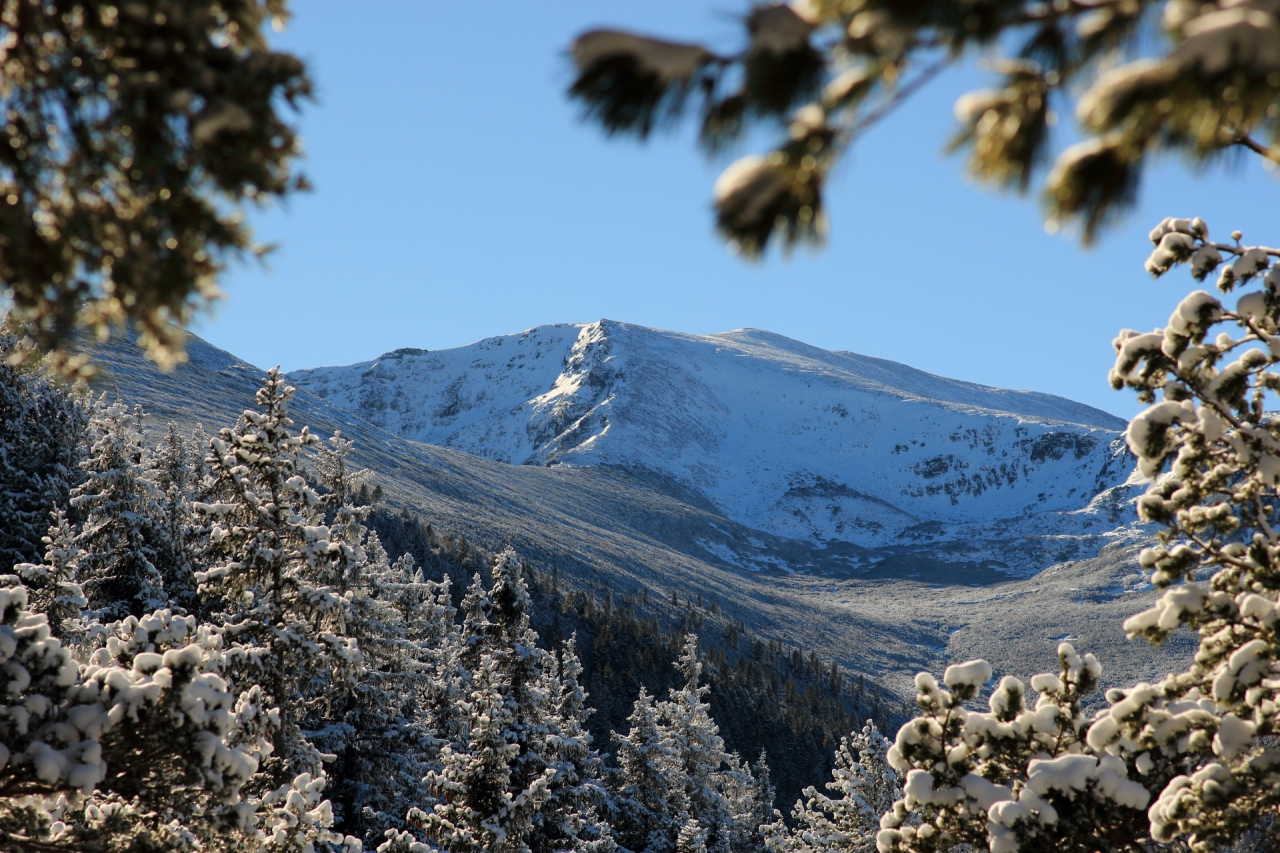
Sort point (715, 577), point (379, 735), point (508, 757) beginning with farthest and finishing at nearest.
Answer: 1. point (715, 577)
2. point (379, 735)
3. point (508, 757)

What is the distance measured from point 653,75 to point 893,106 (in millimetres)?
753

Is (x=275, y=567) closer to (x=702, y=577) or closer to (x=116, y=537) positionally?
(x=116, y=537)

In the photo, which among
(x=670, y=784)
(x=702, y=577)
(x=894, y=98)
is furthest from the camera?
(x=702, y=577)

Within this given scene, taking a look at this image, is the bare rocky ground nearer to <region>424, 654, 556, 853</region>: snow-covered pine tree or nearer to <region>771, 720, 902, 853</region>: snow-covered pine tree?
<region>771, 720, 902, 853</region>: snow-covered pine tree

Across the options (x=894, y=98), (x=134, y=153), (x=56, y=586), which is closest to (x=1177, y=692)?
(x=894, y=98)

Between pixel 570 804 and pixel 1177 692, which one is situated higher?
pixel 1177 692

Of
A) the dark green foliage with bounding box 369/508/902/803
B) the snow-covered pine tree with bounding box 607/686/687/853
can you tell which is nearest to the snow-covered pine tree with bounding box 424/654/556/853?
the snow-covered pine tree with bounding box 607/686/687/853

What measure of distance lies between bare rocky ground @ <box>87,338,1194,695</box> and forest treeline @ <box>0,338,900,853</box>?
5722 centimetres

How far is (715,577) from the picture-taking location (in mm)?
139500

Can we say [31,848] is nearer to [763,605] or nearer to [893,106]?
[893,106]

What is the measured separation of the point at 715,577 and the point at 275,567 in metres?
129

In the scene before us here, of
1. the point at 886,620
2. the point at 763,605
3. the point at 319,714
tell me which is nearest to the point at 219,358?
the point at 763,605

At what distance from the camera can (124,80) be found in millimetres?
→ 3441

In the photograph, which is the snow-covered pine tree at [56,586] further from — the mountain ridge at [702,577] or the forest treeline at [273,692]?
the mountain ridge at [702,577]
